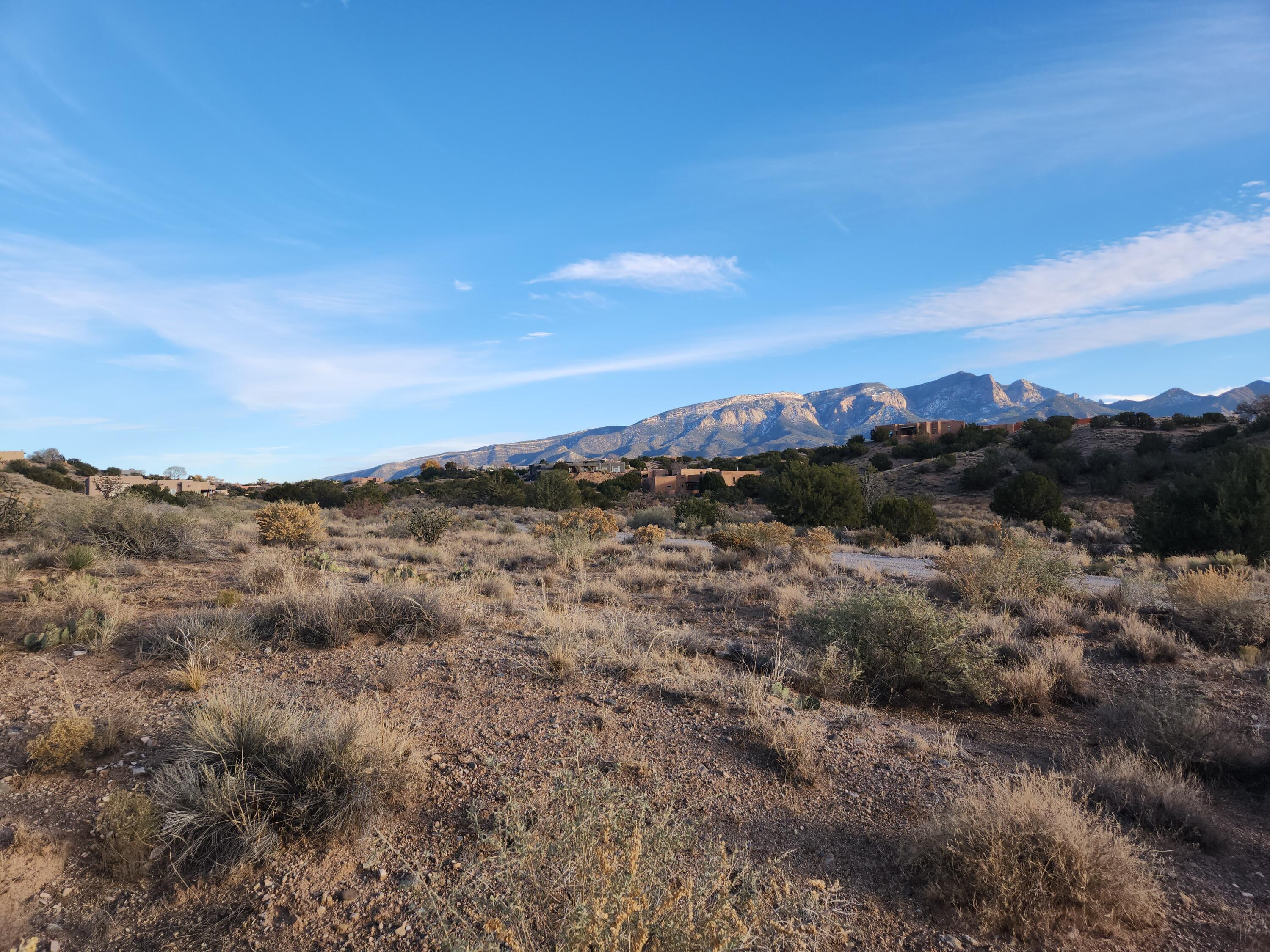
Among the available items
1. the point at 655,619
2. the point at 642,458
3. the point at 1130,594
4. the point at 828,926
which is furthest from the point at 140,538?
the point at 642,458

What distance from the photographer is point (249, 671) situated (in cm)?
629

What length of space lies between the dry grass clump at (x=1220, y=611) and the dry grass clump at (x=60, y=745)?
39.1 ft

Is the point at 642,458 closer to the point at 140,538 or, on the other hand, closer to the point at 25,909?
the point at 140,538

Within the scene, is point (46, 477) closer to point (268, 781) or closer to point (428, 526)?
point (428, 526)

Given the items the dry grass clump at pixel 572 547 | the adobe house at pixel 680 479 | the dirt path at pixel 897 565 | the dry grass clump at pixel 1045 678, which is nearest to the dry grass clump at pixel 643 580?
the dry grass clump at pixel 572 547

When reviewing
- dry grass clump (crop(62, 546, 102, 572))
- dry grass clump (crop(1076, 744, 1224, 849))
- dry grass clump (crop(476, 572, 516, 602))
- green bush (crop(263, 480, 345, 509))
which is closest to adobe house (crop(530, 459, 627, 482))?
green bush (crop(263, 480, 345, 509))

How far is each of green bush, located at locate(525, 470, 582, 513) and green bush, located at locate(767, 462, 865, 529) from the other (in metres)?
11.4

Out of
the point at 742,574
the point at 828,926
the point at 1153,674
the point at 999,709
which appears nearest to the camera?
the point at 828,926

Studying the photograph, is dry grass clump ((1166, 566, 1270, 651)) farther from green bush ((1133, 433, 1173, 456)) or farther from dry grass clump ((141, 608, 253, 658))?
green bush ((1133, 433, 1173, 456))

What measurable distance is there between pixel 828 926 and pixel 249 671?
5.52 metres

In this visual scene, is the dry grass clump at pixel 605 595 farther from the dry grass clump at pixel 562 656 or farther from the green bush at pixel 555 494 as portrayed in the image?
the green bush at pixel 555 494

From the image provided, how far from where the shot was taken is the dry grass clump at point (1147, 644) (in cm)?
826

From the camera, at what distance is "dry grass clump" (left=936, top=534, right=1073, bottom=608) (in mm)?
11039

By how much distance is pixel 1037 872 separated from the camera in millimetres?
3477
